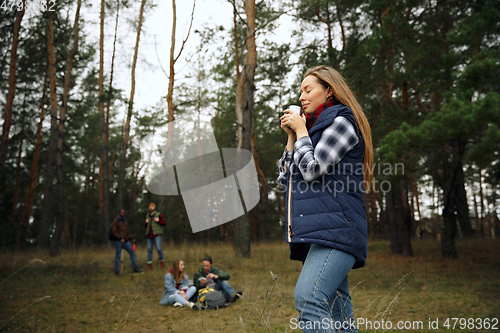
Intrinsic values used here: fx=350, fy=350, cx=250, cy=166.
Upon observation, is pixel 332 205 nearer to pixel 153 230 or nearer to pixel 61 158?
pixel 153 230

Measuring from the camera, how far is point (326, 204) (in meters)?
1.59

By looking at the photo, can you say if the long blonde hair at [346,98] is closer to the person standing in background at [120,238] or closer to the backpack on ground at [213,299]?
the backpack on ground at [213,299]

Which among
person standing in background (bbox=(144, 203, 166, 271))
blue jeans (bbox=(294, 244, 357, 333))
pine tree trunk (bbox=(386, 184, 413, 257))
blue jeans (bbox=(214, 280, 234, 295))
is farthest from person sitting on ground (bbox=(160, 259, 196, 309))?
pine tree trunk (bbox=(386, 184, 413, 257))

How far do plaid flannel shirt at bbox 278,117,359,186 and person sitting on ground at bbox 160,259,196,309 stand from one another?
16.9 ft

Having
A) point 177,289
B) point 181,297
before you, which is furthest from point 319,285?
point 177,289

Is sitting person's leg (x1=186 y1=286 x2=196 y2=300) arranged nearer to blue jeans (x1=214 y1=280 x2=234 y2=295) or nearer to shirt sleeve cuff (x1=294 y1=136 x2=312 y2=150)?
blue jeans (x1=214 y1=280 x2=234 y2=295)

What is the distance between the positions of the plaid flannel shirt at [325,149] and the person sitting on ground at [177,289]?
16.9 ft

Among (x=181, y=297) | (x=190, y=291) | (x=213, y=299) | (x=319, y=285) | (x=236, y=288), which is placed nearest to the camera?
(x=319, y=285)

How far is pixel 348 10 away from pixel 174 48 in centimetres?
685

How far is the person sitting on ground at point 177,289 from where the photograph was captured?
632cm

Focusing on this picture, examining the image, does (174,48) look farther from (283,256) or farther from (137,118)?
(283,256)

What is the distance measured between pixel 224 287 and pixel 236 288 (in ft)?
2.75

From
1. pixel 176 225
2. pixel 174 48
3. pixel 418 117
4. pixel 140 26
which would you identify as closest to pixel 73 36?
pixel 140 26

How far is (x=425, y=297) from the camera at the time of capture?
687 centimetres
